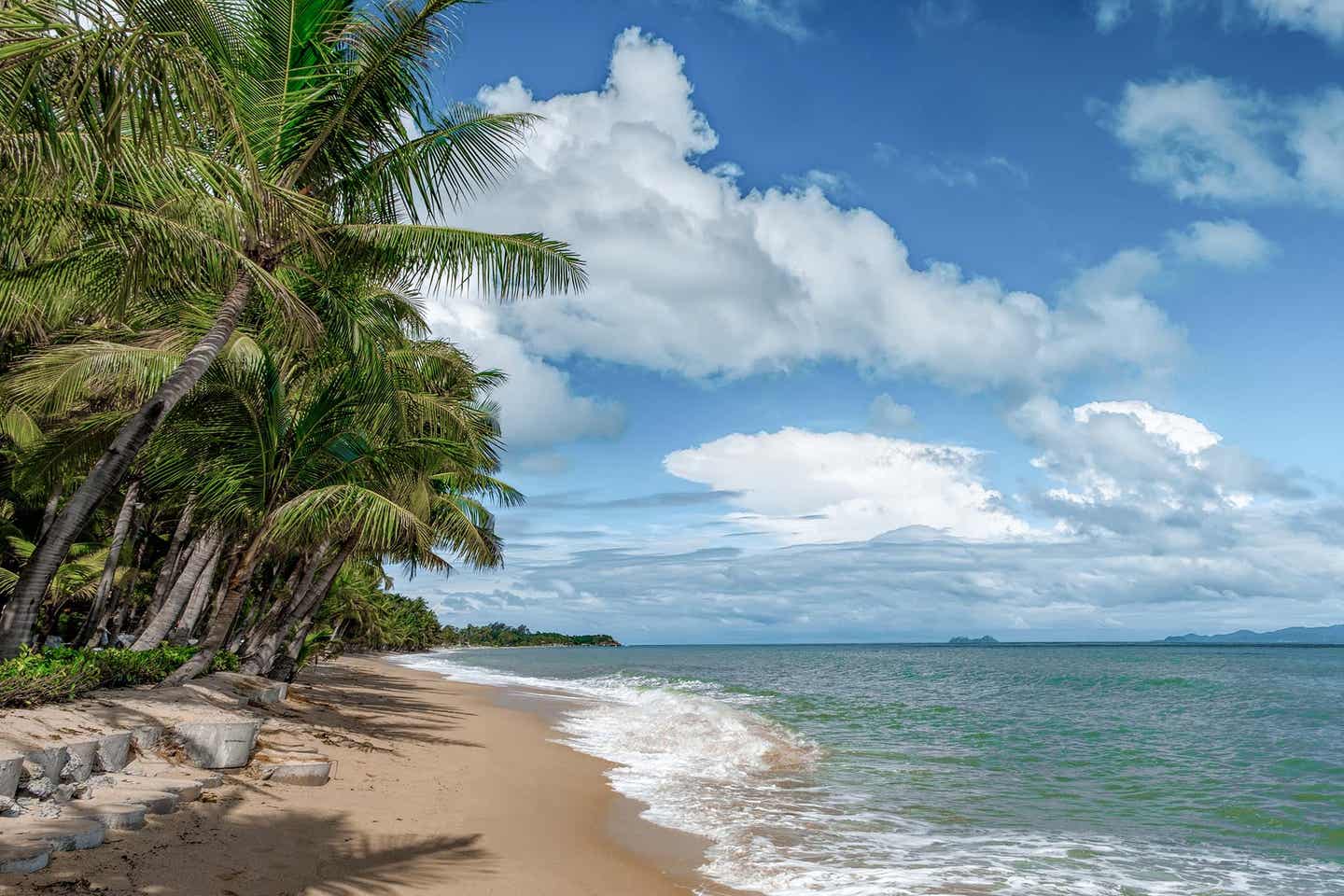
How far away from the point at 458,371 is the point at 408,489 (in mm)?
3909

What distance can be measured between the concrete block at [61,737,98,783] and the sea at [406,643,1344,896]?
16.7ft

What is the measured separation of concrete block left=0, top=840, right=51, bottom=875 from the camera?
435 cm

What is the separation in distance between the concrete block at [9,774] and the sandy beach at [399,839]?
68cm

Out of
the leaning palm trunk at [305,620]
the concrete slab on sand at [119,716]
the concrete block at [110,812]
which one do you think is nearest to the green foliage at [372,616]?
the leaning palm trunk at [305,620]

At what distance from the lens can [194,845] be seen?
5.60m

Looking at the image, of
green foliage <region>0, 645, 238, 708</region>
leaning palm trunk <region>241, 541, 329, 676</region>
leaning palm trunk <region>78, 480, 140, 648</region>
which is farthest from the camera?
leaning palm trunk <region>241, 541, 329, 676</region>

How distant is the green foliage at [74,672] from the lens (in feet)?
23.6

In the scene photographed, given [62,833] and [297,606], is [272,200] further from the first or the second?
[297,606]

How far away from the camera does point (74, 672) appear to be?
8.30m

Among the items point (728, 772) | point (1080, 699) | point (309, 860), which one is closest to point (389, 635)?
point (1080, 699)

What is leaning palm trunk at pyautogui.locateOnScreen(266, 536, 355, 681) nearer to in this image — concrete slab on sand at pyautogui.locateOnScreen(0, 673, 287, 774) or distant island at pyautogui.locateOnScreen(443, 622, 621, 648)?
concrete slab on sand at pyautogui.locateOnScreen(0, 673, 287, 774)

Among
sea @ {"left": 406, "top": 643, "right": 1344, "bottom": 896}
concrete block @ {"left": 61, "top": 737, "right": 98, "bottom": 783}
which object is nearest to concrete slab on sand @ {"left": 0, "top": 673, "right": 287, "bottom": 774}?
concrete block @ {"left": 61, "top": 737, "right": 98, "bottom": 783}

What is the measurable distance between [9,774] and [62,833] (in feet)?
1.91

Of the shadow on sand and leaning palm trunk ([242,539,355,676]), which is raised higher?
leaning palm trunk ([242,539,355,676])
